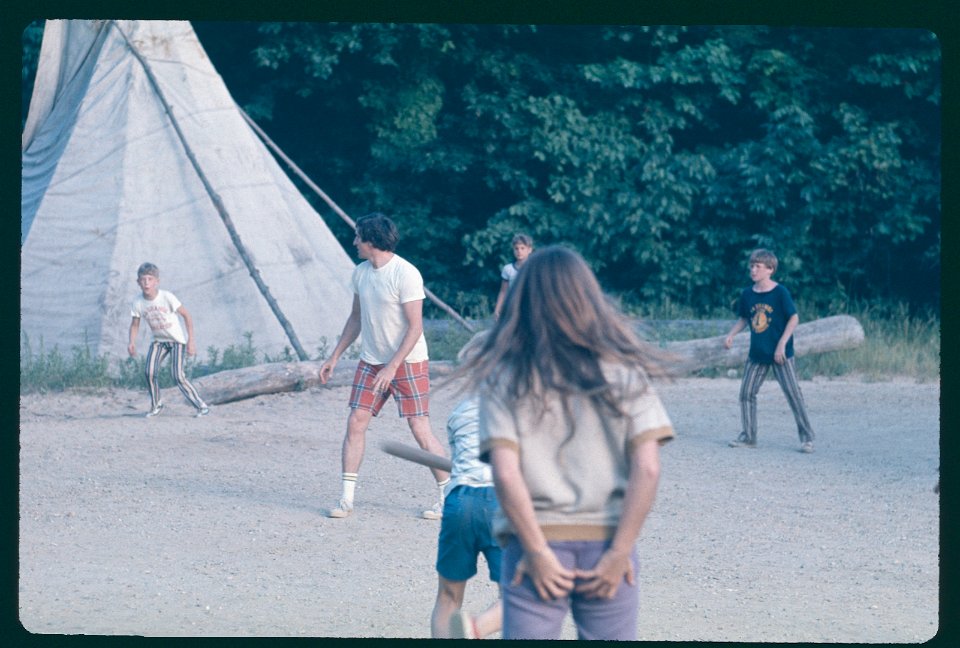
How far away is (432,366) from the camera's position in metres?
11.7

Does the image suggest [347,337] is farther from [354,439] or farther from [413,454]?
[413,454]

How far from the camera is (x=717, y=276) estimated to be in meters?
19.3

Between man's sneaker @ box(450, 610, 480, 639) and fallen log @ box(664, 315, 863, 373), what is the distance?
30.2ft

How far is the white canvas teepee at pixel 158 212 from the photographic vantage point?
12562 millimetres

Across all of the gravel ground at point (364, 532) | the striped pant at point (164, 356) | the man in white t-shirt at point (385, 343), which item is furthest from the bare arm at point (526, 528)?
the striped pant at point (164, 356)

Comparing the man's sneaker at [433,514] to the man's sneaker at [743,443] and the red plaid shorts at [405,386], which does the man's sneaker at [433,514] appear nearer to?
the red plaid shorts at [405,386]

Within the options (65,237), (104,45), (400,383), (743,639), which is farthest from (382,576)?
(104,45)

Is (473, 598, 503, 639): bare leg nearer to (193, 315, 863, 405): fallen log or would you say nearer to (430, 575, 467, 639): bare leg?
(430, 575, 467, 639): bare leg

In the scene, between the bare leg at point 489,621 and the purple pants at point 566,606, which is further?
the bare leg at point 489,621

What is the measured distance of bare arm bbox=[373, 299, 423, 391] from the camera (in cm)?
622

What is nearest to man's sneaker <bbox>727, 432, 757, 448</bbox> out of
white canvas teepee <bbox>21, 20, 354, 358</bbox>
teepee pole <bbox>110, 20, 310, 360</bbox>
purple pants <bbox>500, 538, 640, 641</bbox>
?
teepee pole <bbox>110, 20, 310, 360</bbox>

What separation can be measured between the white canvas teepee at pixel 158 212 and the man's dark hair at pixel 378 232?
572 cm

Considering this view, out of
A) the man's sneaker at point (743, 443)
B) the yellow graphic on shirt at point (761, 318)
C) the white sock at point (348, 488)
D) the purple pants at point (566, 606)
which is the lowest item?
the man's sneaker at point (743, 443)

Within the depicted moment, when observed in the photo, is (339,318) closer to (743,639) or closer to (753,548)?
(753,548)
